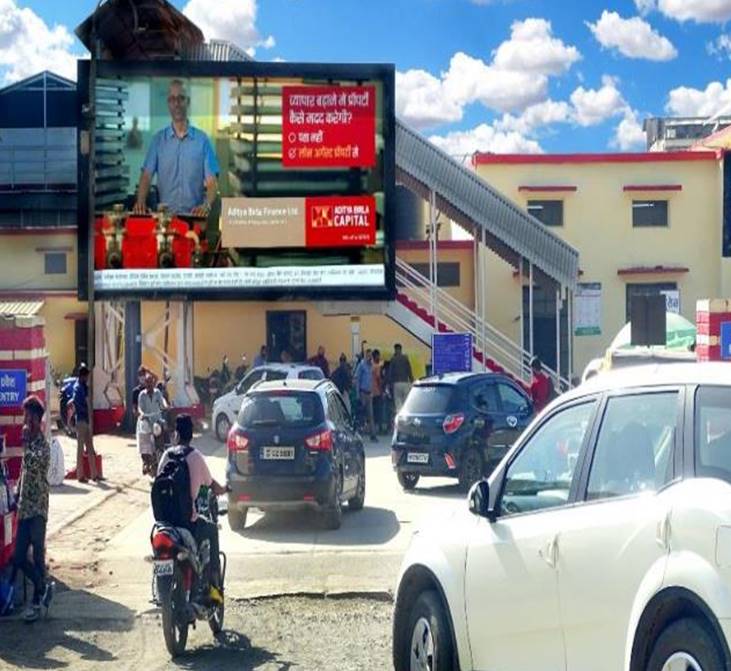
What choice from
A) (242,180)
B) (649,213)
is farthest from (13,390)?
(649,213)

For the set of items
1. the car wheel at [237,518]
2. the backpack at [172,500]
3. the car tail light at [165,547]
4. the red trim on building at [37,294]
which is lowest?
the car wheel at [237,518]

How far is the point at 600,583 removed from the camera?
570cm

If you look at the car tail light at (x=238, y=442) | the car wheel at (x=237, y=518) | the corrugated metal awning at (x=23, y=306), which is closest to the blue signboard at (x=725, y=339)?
the car tail light at (x=238, y=442)

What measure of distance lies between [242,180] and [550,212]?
1370cm

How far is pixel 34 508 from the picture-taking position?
36.8 feet

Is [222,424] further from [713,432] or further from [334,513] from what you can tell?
[713,432]

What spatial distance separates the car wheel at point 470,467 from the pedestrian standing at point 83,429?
5600 mm

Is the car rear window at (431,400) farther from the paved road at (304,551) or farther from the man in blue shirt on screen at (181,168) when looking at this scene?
the man in blue shirt on screen at (181,168)

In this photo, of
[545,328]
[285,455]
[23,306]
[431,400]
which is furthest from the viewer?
[545,328]

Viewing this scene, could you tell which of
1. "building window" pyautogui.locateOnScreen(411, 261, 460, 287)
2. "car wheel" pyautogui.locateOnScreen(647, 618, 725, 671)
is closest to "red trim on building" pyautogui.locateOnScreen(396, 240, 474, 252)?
"building window" pyautogui.locateOnScreen(411, 261, 460, 287)

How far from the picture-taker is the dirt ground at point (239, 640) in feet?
31.6

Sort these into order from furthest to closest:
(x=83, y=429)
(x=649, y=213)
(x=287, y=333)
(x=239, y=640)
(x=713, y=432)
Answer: (x=287, y=333), (x=649, y=213), (x=83, y=429), (x=239, y=640), (x=713, y=432)

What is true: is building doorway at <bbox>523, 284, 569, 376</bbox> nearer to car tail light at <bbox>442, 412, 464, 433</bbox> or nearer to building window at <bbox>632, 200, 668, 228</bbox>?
building window at <bbox>632, 200, 668, 228</bbox>

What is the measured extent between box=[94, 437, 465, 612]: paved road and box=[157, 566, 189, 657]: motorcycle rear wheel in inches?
76.6
